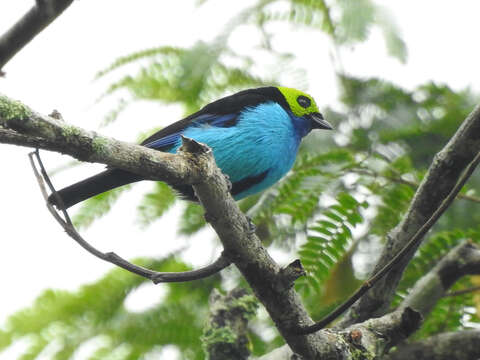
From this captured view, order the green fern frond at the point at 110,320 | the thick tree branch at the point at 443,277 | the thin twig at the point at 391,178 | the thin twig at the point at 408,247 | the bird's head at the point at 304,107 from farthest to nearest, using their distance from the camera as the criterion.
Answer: the bird's head at the point at 304,107 < the green fern frond at the point at 110,320 < the thin twig at the point at 391,178 < the thick tree branch at the point at 443,277 < the thin twig at the point at 408,247

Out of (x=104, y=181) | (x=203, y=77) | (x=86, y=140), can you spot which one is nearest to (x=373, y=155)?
(x=203, y=77)

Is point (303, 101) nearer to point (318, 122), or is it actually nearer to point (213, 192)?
point (318, 122)

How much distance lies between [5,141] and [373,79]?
13.4ft

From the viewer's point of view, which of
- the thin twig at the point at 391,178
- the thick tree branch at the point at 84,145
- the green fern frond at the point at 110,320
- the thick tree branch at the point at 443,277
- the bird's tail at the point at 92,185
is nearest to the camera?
the thick tree branch at the point at 84,145

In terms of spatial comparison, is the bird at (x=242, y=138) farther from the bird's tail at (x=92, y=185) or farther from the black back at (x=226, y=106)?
the bird's tail at (x=92, y=185)

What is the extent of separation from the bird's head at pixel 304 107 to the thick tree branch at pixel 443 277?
64.7 inches

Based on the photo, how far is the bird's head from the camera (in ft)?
16.0

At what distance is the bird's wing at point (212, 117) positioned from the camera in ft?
13.4

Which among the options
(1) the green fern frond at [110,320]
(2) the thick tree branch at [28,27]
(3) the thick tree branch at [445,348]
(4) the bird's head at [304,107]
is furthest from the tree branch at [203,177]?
(4) the bird's head at [304,107]

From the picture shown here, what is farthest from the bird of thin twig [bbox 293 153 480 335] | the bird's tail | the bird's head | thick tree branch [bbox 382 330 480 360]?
thin twig [bbox 293 153 480 335]

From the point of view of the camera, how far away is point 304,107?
4.94 m

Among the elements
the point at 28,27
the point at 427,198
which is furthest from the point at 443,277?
the point at 28,27

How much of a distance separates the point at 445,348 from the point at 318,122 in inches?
79.8

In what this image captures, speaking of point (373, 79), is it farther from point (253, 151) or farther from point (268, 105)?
point (253, 151)
